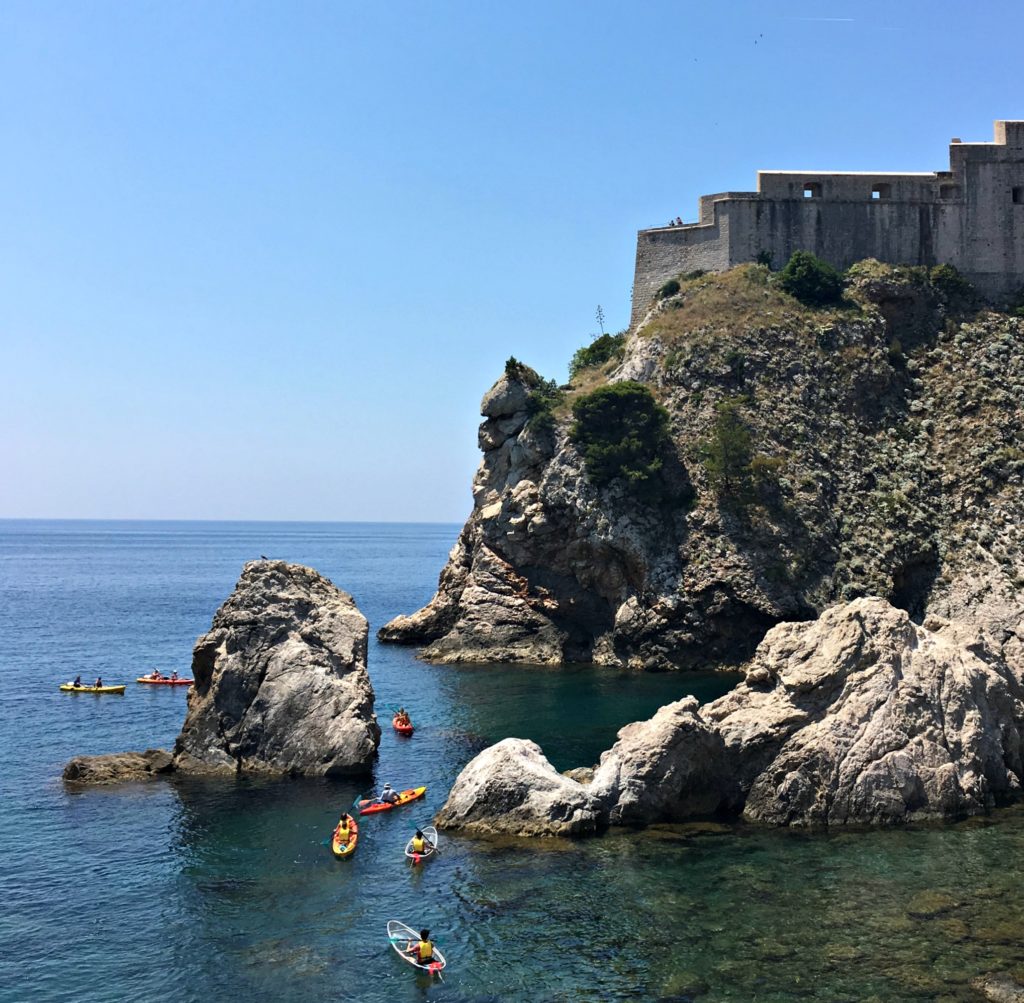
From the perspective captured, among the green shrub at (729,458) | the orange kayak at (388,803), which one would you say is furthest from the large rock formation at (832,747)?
the green shrub at (729,458)

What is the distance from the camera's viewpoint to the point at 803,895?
29.0m

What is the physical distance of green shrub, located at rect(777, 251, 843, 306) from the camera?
A: 76625mm

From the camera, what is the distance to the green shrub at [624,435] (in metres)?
68.8

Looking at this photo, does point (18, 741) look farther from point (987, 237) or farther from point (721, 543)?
point (987, 237)

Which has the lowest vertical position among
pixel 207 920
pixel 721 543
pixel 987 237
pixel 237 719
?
pixel 207 920

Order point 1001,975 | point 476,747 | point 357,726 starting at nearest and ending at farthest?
point 1001,975
point 357,726
point 476,747

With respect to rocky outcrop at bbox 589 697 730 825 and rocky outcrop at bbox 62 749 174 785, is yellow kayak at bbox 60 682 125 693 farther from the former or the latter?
rocky outcrop at bbox 589 697 730 825

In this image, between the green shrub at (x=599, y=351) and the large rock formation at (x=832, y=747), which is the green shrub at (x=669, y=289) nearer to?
the green shrub at (x=599, y=351)

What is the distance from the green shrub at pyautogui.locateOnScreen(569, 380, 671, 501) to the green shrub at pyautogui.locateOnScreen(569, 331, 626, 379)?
16.7m

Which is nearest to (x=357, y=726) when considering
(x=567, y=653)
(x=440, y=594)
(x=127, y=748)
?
(x=127, y=748)

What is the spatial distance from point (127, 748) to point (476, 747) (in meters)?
16.1

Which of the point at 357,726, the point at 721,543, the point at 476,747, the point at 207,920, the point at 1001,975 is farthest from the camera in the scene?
the point at 721,543

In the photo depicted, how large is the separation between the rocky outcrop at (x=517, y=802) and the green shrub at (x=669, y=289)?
53.4m

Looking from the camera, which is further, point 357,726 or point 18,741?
point 18,741
